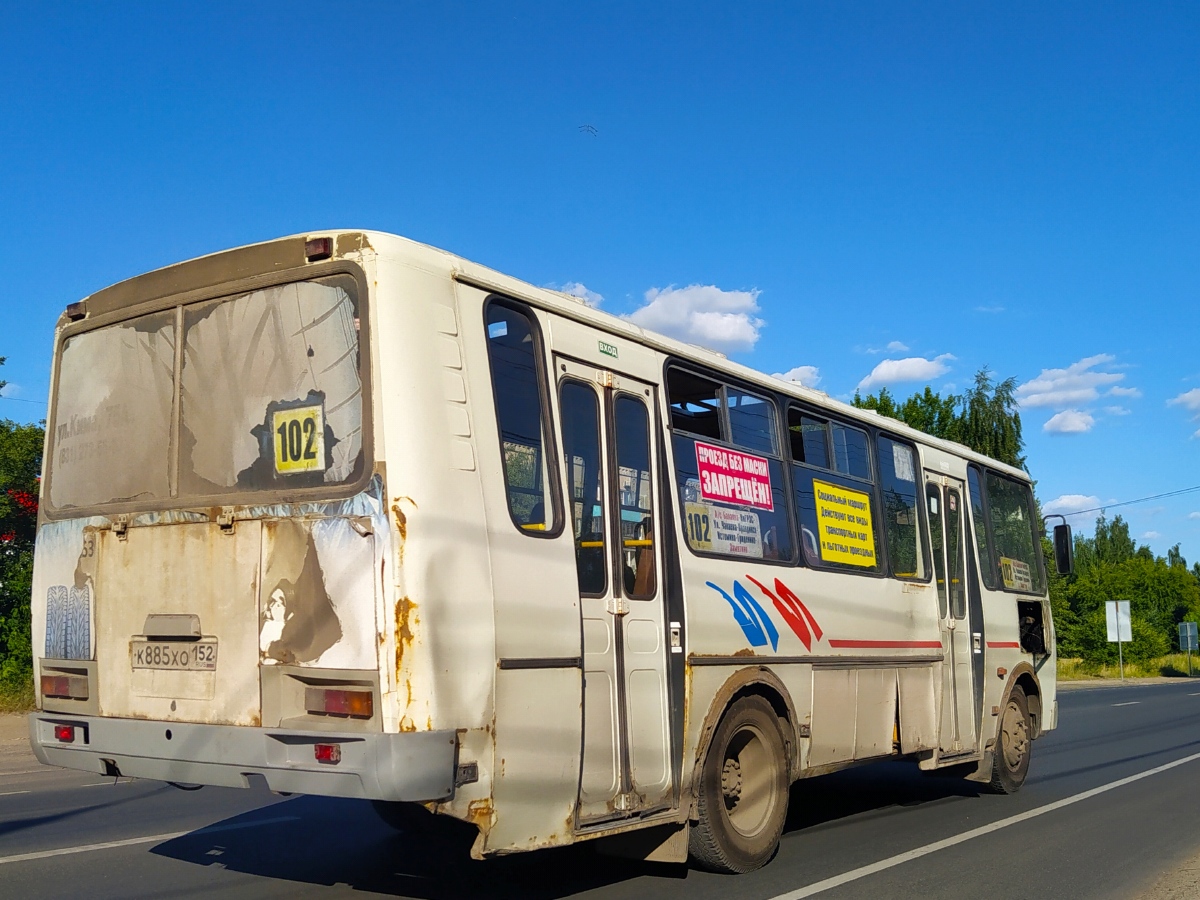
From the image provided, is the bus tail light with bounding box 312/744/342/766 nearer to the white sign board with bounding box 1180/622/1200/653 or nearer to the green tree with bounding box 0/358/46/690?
the green tree with bounding box 0/358/46/690

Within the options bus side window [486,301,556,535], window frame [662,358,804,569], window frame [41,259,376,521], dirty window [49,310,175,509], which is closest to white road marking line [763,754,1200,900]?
window frame [662,358,804,569]

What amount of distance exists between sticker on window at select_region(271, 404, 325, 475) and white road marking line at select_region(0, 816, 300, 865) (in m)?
3.81

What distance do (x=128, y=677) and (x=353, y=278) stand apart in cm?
233

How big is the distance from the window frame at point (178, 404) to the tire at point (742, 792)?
9.85 ft

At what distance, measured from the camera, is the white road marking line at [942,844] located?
23.2 ft

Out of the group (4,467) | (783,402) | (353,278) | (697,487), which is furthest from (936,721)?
(4,467)

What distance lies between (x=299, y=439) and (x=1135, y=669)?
217 feet

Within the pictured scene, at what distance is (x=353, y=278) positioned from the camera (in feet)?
18.1

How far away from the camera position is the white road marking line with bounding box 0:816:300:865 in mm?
7602

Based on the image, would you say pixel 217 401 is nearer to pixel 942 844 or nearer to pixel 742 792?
pixel 742 792

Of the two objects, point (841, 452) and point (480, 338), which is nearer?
point (480, 338)

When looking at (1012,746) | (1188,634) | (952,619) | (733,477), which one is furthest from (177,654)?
(1188,634)

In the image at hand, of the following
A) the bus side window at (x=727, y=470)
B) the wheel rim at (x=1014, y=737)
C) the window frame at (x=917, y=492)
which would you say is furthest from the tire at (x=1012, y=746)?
the bus side window at (x=727, y=470)

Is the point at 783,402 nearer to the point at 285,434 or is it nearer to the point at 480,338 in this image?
the point at 480,338
